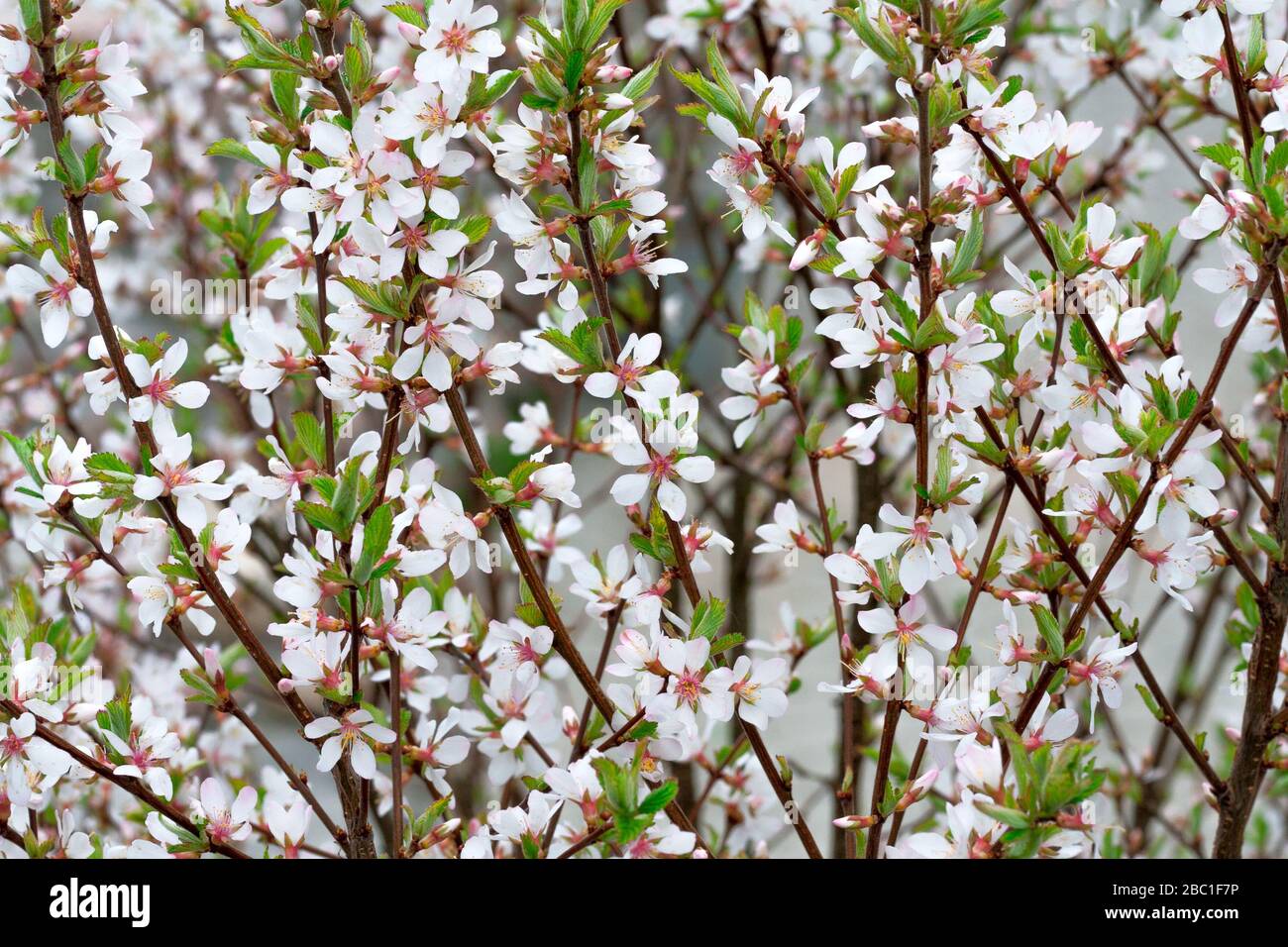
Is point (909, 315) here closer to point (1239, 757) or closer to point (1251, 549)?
point (1239, 757)

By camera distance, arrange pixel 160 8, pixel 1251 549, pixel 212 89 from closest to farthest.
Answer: pixel 1251 549
pixel 160 8
pixel 212 89

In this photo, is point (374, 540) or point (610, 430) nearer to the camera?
point (374, 540)

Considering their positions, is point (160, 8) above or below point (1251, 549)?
above

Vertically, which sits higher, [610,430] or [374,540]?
[610,430]

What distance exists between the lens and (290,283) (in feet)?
3.50

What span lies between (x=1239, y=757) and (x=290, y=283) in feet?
3.21

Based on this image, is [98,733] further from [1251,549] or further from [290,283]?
[1251,549]

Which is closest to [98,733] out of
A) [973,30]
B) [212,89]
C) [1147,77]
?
[973,30]

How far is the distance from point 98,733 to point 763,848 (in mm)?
653
